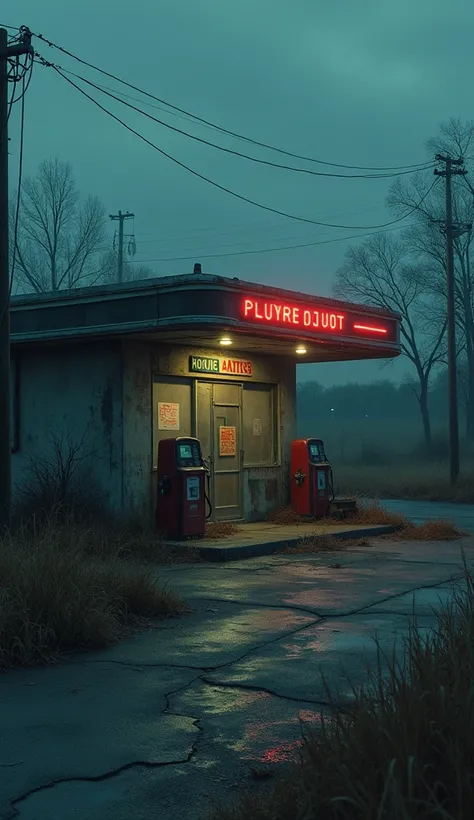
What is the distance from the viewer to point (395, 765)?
3.59 m

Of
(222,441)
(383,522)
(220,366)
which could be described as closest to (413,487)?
(383,522)

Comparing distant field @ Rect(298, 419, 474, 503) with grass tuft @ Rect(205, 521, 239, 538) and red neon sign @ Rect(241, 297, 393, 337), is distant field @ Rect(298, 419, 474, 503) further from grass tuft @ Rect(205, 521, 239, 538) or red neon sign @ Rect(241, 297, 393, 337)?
grass tuft @ Rect(205, 521, 239, 538)

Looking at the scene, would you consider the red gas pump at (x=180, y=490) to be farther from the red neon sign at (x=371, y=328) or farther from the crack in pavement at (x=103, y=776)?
the crack in pavement at (x=103, y=776)

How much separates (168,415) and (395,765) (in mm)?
13798

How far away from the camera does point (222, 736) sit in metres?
5.86

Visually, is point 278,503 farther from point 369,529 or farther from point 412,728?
point 412,728

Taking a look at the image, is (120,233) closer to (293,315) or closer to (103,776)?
(293,315)

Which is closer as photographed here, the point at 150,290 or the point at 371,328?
the point at 150,290

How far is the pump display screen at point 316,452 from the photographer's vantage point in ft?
65.3

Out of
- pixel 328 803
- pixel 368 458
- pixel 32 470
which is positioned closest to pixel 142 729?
pixel 328 803

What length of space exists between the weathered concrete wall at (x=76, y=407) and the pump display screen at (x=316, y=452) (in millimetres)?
5043

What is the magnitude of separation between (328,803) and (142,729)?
100 inches

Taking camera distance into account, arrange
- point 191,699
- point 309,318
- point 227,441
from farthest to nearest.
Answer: point 227,441, point 309,318, point 191,699

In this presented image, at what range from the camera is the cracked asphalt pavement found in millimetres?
5008
